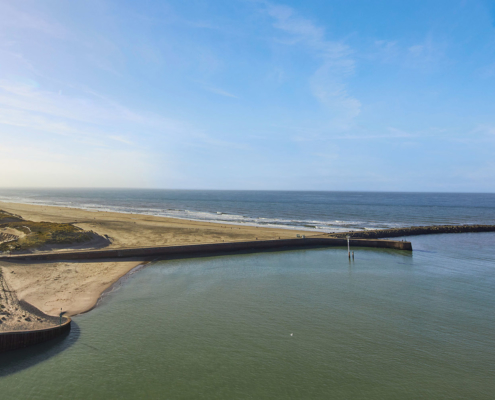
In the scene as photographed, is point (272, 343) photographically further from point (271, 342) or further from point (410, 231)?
point (410, 231)

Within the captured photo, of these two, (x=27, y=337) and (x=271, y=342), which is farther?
(x=271, y=342)

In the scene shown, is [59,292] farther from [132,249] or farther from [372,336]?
[372,336]

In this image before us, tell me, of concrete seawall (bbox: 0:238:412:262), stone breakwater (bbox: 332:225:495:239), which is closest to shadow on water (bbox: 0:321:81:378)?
concrete seawall (bbox: 0:238:412:262)

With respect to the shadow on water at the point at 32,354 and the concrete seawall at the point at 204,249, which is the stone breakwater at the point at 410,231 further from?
the shadow on water at the point at 32,354

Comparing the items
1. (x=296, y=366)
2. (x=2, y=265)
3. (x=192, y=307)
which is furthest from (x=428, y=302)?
(x=2, y=265)

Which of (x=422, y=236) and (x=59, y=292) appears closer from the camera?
(x=59, y=292)

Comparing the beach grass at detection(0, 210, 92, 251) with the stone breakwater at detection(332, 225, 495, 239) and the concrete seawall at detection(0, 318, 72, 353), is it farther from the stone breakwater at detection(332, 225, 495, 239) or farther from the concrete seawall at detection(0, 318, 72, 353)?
the stone breakwater at detection(332, 225, 495, 239)

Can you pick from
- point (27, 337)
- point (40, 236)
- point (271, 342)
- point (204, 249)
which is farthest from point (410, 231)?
point (40, 236)

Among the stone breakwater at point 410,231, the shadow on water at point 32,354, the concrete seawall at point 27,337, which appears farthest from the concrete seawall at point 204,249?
the shadow on water at point 32,354
